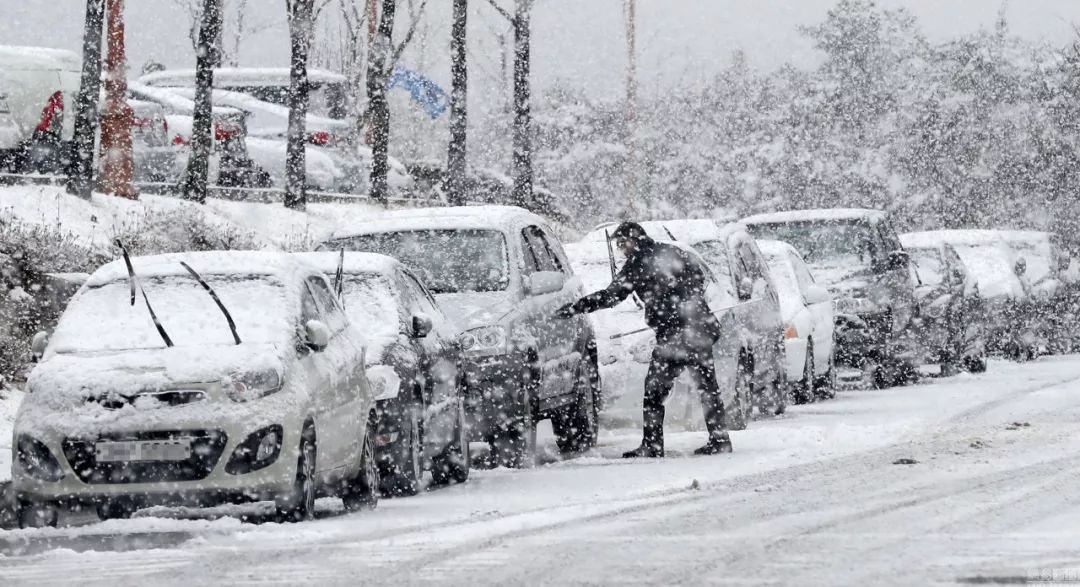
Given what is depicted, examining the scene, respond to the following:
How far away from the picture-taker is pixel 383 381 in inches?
484

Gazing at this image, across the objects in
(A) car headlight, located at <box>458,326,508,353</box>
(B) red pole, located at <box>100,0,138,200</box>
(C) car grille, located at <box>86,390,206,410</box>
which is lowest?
(C) car grille, located at <box>86,390,206,410</box>

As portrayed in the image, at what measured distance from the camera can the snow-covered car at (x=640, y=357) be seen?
1667 cm

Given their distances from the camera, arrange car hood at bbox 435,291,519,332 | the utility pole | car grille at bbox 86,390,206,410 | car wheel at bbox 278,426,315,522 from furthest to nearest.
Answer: the utility pole < car hood at bbox 435,291,519,332 < car wheel at bbox 278,426,315,522 < car grille at bbox 86,390,206,410

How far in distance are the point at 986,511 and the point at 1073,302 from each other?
22067 mm

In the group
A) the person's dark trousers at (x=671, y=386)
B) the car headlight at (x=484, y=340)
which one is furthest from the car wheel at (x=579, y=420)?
the car headlight at (x=484, y=340)

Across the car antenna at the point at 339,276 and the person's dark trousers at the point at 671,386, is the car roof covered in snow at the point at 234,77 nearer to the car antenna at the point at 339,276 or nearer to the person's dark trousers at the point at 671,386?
the person's dark trousers at the point at 671,386

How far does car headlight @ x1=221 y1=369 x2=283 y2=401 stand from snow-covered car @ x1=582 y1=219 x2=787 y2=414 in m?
7.22

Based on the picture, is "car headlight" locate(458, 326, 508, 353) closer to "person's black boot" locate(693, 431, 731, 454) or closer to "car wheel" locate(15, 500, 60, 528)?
"person's black boot" locate(693, 431, 731, 454)

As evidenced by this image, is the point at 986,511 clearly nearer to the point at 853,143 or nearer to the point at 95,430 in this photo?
the point at 95,430

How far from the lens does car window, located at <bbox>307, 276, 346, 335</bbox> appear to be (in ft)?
39.3

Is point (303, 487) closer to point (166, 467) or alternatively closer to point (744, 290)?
point (166, 467)

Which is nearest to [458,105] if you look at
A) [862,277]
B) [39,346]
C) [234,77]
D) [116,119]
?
[234,77]

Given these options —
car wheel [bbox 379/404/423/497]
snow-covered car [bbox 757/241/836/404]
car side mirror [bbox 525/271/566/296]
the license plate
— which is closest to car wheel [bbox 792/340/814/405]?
snow-covered car [bbox 757/241/836/404]

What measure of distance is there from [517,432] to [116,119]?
430 inches
